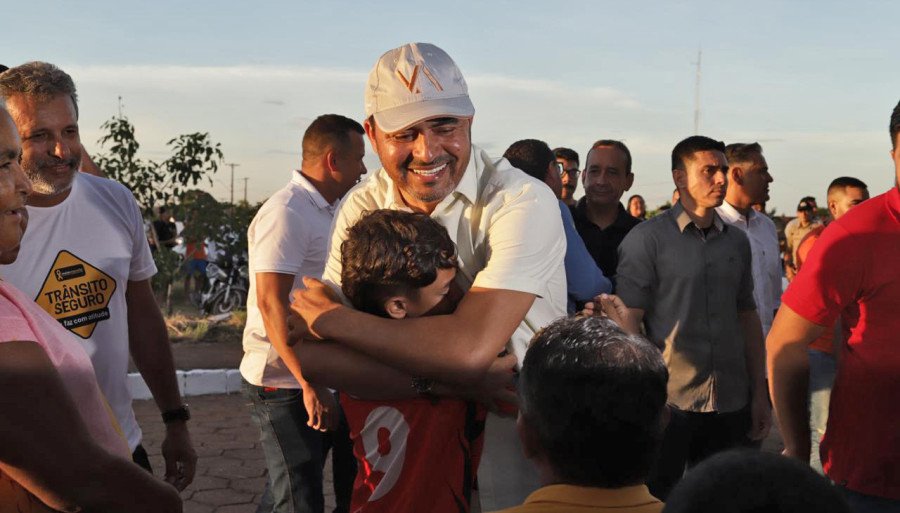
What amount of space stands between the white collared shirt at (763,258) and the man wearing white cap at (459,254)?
3244 mm

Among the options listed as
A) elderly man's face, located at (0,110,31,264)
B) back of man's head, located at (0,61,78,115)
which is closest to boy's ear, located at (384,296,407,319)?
elderly man's face, located at (0,110,31,264)

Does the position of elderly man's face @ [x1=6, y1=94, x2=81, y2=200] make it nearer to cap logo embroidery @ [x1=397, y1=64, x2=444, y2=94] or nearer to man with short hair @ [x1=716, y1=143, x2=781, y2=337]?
cap logo embroidery @ [x1=397, y1=64, x2=444, y2=94]

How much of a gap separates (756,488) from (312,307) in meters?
Answer: 1.68

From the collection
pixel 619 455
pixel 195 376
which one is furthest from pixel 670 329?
pixel 195 376

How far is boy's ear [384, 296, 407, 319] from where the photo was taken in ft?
8.15

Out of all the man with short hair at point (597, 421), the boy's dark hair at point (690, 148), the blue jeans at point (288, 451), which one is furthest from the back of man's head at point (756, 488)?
the boy's dark hair at point (690, 148)

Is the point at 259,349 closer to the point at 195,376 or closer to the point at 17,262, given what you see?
the point at 17,262

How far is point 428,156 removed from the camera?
257 centimetres

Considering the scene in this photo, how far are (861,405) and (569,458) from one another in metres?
1.55

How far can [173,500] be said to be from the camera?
2.01 metres

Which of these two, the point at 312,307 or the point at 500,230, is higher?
the point at 500,230

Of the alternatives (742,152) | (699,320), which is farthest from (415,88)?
(742,152)

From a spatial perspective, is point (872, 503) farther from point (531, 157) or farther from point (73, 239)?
point (531, 157)

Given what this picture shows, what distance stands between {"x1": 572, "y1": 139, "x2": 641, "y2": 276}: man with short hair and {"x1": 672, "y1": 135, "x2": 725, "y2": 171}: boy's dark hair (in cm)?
55
